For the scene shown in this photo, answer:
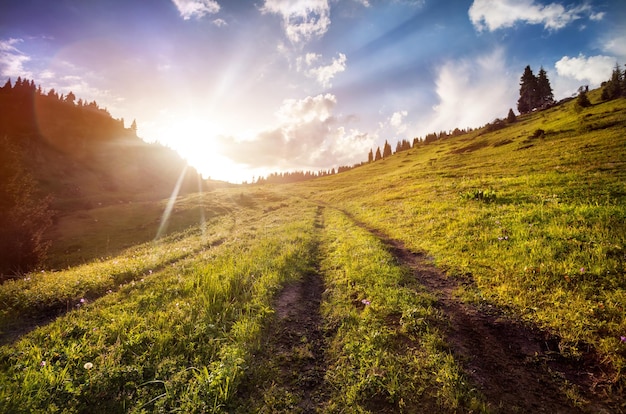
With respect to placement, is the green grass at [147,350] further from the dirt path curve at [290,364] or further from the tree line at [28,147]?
the tree line at [28,147]

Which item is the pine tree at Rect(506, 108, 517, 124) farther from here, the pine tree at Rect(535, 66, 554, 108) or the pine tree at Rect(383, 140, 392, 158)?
the pine tree at Rect(383, 140, 392, 158)

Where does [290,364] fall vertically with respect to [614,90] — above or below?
below

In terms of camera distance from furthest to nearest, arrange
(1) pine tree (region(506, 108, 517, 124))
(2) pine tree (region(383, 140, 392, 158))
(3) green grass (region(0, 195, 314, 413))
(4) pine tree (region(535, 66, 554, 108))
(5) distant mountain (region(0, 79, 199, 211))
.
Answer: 1. (2) pine tree (region(383, 140, 392, 158))
2. (4) pine tree (region(535, 66, 554, 108))
3. (1) pine tree (region(506, 108, 517, 124))
4. (5) distant mountain (region(0, 79, 199, 211))
5. (3) green grass (region(0, 195, 314, 413))

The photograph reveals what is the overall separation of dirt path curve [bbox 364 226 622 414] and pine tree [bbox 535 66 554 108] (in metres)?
151

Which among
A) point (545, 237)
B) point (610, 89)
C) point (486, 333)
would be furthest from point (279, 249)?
point (610, 89)

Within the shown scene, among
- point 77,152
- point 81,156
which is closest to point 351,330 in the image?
point 81,156

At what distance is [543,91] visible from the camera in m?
118

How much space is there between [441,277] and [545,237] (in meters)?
4.95

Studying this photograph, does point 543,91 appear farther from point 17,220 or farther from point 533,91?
point 17,220

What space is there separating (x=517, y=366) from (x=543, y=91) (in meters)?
158

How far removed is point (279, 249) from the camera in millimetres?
15141

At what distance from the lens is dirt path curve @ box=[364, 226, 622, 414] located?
189 inches

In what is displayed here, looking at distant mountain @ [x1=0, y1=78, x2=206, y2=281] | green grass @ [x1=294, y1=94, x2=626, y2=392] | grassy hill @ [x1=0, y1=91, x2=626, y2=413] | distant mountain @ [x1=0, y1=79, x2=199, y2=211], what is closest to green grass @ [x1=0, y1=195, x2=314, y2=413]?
grassy hill @ [x1=0, y1=91, x2=626, y2=413]

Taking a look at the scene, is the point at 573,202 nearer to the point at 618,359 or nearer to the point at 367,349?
the point at 618,359
